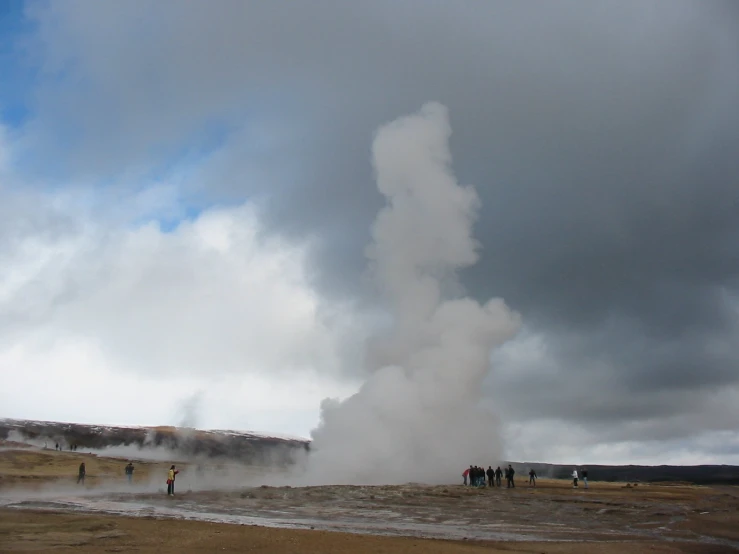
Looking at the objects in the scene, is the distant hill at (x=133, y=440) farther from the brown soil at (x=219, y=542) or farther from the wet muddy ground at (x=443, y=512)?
the brown soil at (x=219, y=542)

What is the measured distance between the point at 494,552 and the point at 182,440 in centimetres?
16346

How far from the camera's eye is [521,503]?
3806 cm

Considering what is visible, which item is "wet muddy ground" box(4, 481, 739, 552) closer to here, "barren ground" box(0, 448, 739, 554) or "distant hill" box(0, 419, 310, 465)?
"barren ground" box(0, 448, 739, 554)

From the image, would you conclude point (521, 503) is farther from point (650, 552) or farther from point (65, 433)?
point (65, 433)

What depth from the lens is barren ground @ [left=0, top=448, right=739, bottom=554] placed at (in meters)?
20.0

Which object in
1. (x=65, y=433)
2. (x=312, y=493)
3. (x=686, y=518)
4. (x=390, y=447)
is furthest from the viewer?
(x=65, y=433)

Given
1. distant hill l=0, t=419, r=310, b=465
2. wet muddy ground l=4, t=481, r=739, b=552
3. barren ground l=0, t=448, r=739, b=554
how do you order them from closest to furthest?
barren ground l=0, t=448, r=739, b=554 → wet muddy ground l=4, t=481, r=739, b=552 → distant hill l=0, t=419, r=310, b=465

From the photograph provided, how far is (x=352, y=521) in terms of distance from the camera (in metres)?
27.8

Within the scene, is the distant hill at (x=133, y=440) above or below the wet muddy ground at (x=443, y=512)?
above

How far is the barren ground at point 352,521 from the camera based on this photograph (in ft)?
65.5

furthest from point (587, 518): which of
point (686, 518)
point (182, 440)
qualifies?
point (182, 440)

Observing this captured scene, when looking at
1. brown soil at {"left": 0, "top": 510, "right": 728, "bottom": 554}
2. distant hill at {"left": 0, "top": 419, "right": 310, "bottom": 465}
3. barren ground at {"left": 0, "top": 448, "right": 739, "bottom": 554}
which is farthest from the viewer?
distant hill at {"left": 0, "top": 419, "right": 310, "bottom": 465}

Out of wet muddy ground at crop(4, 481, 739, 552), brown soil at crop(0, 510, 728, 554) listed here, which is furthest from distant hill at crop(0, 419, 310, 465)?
brown soil at crop(0, 510, 728, 554)

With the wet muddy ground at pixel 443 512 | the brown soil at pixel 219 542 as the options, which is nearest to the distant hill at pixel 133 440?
the wet muddy ground at pixel 443 512
